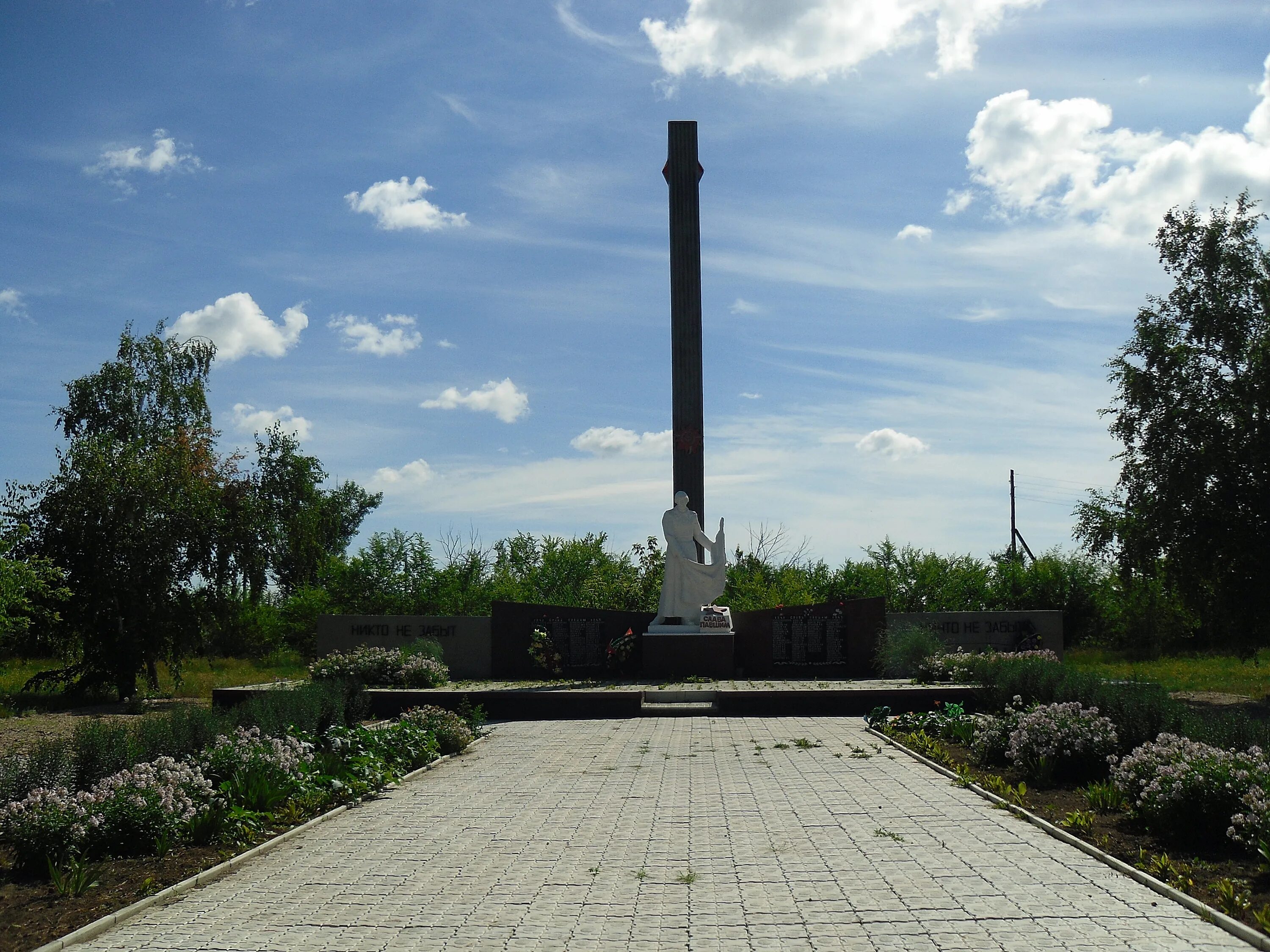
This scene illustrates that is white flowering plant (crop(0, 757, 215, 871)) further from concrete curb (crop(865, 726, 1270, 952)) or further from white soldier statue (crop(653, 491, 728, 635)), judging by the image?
white soldier statue (crop(653, 491, 728, 635))

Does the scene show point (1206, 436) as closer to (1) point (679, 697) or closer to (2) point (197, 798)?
(1) point (679, 697)

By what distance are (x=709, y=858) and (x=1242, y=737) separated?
3.87 metres

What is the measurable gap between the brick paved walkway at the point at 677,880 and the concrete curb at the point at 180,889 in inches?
3.3

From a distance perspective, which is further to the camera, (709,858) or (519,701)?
(519,701)

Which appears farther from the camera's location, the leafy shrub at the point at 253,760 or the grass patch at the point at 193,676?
the grass patch at the point at 193,676

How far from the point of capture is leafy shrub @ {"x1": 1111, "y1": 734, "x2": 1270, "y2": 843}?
19.6 feet

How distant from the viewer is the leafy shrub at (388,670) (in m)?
15.7

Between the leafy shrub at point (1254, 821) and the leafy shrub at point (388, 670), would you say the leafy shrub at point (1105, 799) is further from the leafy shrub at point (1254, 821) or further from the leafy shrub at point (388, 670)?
the leafy shrub at point (388, 670)

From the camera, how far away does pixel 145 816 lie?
6078mm

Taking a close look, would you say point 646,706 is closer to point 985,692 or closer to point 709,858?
point 985,692

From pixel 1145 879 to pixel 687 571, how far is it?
13614 millimetres

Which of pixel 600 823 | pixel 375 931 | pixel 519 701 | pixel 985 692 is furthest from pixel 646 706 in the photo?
pixel 375 931

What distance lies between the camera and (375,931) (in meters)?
4.66

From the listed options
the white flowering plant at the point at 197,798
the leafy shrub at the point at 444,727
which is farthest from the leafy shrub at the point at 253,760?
the leafy shrub at the point at 444,727
